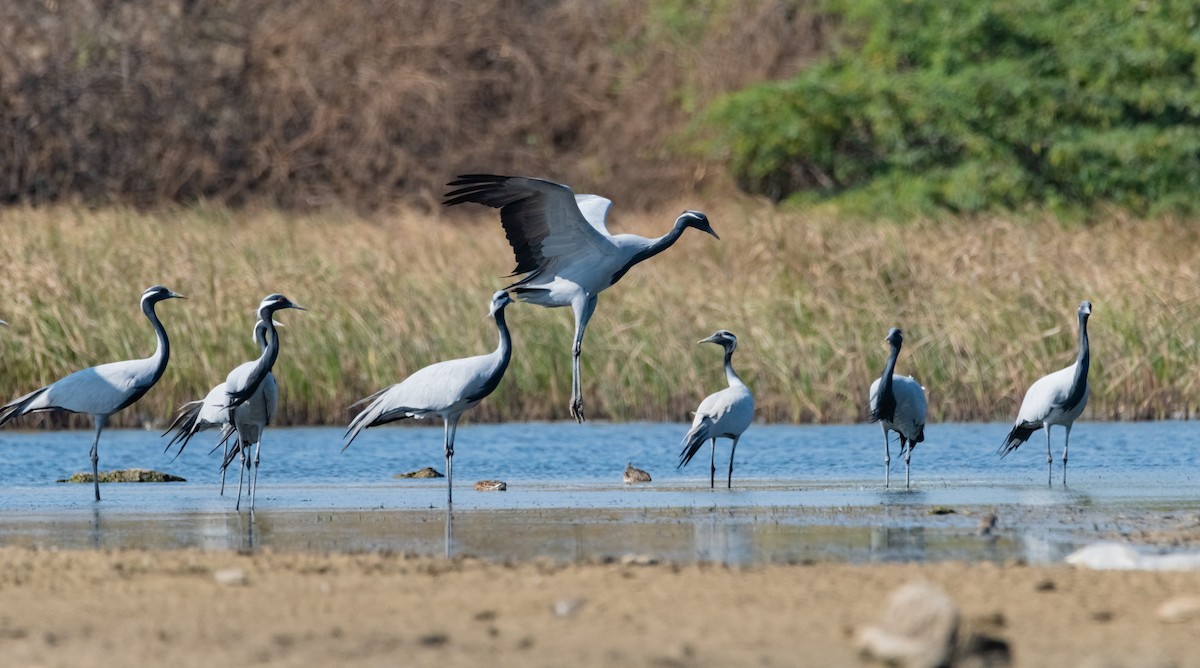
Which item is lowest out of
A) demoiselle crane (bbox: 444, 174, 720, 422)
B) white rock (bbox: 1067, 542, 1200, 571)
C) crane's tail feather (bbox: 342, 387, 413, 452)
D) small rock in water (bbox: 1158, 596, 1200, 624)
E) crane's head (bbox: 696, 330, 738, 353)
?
small rock in water (bbox: 1158, 596, 1200, 624)

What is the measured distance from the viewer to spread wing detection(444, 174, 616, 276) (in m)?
10.8

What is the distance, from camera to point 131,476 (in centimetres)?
1133

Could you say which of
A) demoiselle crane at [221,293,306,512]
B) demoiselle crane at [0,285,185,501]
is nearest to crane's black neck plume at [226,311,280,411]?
demoiselle crane at [221,293,306,512]

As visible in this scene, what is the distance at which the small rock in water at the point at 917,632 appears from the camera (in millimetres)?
5121

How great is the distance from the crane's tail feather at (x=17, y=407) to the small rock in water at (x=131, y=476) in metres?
0.54

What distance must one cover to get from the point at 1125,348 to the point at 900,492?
4.77 metres

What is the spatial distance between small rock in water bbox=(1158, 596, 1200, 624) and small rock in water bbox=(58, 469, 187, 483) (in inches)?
285

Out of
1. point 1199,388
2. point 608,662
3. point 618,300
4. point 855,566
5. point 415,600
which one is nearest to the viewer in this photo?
point 608,662

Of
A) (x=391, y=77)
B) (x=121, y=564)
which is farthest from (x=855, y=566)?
(x=391, y=77)

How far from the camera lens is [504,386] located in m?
14.9

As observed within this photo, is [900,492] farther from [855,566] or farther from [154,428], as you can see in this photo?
[154,428]

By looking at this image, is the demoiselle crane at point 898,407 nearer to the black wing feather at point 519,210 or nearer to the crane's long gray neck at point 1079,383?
the crane's long gray neck at point 1079,383

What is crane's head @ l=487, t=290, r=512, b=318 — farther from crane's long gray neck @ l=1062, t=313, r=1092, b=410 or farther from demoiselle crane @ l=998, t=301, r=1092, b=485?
crane's long gray neck @ l=1062, t=313, r=1092, b=410

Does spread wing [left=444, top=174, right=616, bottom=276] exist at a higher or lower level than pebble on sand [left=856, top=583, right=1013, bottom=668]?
higher
